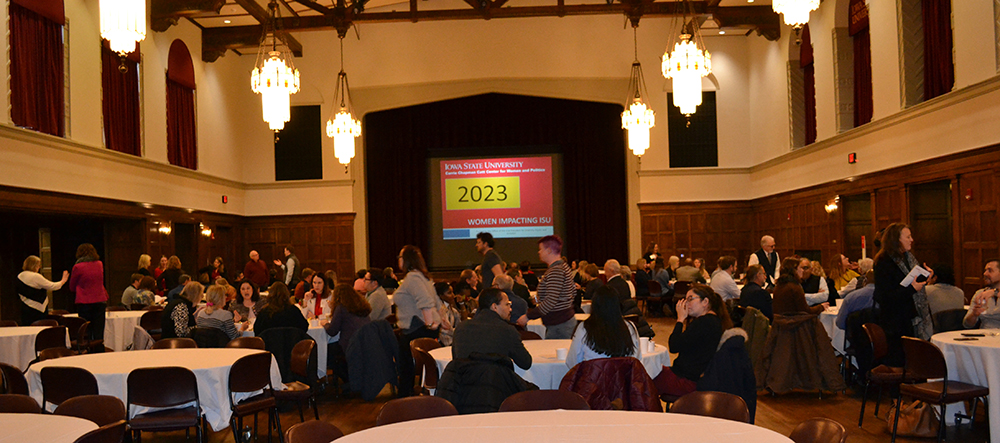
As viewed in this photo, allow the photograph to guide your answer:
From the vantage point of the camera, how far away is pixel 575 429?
10.1 feet

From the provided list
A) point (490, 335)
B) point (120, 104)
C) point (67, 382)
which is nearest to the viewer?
point (490, 335)

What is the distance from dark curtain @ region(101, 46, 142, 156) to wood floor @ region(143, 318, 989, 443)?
7397 mm

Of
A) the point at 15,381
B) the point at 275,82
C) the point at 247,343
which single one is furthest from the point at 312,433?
the point at 275,82

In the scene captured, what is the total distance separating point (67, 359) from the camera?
5.60 meters

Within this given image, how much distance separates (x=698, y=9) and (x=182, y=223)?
11.3 metres

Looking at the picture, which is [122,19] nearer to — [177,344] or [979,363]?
[177,344]

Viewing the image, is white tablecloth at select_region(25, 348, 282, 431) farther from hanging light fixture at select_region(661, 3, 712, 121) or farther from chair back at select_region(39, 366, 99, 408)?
hanging light fixture at select_region(661, 3, 712, 121)

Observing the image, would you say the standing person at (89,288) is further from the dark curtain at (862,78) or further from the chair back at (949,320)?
the dark curtain at (862,78)

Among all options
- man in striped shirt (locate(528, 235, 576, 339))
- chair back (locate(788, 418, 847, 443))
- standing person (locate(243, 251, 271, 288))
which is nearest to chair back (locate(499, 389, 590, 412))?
chair back (locate(788, 418, 847, 443))

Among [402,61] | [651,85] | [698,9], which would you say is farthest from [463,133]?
[698,9]

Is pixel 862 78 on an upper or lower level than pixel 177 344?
upper

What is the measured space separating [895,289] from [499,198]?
42.1 ft

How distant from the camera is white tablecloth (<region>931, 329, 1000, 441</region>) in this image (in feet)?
16.1

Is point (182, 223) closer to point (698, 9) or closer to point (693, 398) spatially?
point (698, 9)
